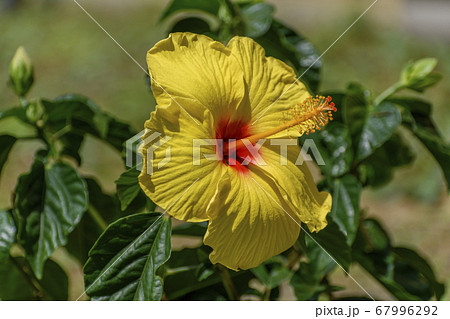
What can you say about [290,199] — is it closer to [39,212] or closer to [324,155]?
[324,155]

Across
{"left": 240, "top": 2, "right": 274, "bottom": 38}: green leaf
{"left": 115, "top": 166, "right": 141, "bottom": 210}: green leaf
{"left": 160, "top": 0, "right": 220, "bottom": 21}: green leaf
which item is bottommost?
{"left": 115, "top": 166, "right": 141, "bottom": 210}: green leaf

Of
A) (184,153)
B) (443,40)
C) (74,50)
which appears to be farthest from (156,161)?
(443,40)

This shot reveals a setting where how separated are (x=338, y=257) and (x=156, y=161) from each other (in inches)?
18.5

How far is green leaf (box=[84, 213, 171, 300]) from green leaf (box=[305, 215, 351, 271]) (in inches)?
13.2

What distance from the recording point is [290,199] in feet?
3.31

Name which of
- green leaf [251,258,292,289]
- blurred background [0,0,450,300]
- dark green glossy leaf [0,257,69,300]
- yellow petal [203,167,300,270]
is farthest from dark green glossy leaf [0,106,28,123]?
blurred background [0,0,450,300]

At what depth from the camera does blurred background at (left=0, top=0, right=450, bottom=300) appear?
345 centimetres

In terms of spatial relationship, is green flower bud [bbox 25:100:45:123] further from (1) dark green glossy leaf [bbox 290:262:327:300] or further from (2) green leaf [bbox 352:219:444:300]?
(2) green leaf [bbox 352:219:444:300]

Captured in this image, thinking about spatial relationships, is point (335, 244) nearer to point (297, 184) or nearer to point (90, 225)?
point (297, 184)

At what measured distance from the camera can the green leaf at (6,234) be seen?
1133 mm

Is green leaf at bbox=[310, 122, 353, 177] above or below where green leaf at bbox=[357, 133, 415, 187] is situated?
above

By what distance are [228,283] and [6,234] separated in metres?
0.50

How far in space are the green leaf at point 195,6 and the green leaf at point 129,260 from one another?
23.3 inches

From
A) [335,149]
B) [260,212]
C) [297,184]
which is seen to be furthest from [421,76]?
[260,212]
